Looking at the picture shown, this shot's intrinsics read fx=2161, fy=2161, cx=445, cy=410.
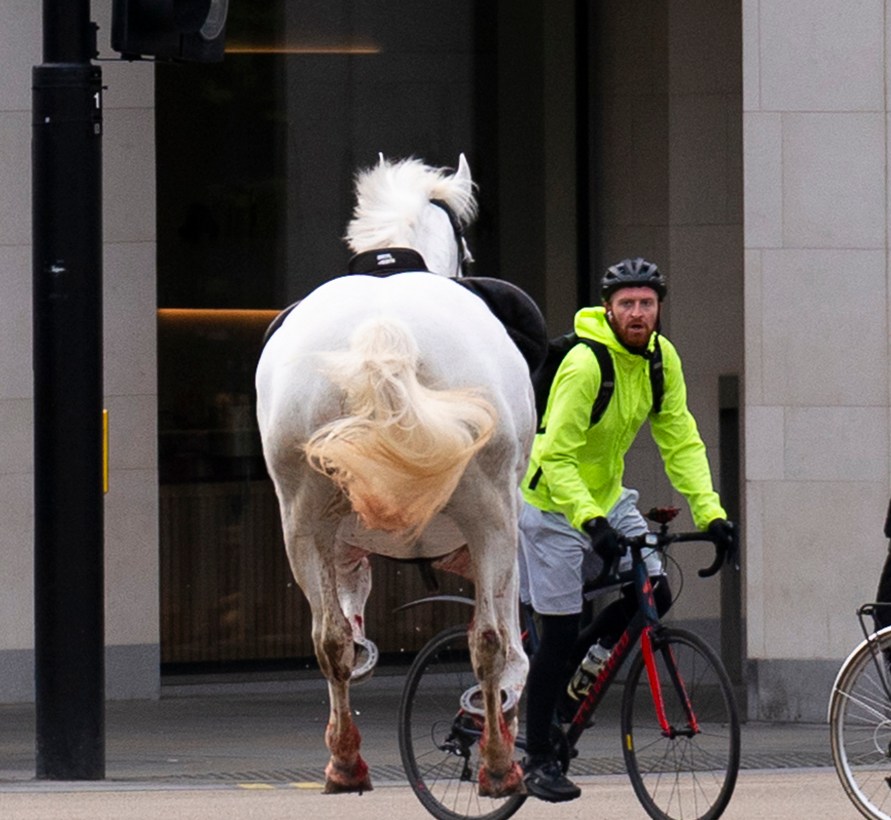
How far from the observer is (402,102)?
12.9 metres

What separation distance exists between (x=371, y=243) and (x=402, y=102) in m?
6.84

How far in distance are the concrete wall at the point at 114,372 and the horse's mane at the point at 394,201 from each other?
5.45 meters

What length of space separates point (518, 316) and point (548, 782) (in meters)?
1.67

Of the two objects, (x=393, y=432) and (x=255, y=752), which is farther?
(x=255, y=752)

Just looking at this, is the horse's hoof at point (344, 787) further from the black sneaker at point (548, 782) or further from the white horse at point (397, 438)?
the black sneaker at point (548, 782)

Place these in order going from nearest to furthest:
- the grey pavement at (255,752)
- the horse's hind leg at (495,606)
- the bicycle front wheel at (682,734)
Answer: the horse's hind leg at (495,606), the bicycle front wheel at (682,734), the grey pavement at (255,752)

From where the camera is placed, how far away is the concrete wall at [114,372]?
1148 cm

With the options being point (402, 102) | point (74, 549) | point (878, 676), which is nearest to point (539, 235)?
point (402, 102)

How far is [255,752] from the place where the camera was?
10203 mm

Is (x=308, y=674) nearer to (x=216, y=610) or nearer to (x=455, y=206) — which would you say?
(x=216, y=610)

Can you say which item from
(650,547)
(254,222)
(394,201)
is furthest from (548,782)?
(254,222)

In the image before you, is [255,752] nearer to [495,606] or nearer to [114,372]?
[114,372]

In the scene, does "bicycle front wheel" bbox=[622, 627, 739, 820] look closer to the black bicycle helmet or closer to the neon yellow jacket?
the neon yellow jacket

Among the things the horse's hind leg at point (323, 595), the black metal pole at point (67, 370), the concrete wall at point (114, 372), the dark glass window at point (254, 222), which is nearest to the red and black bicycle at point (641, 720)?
the horse's hind leg at point (323, 595)
